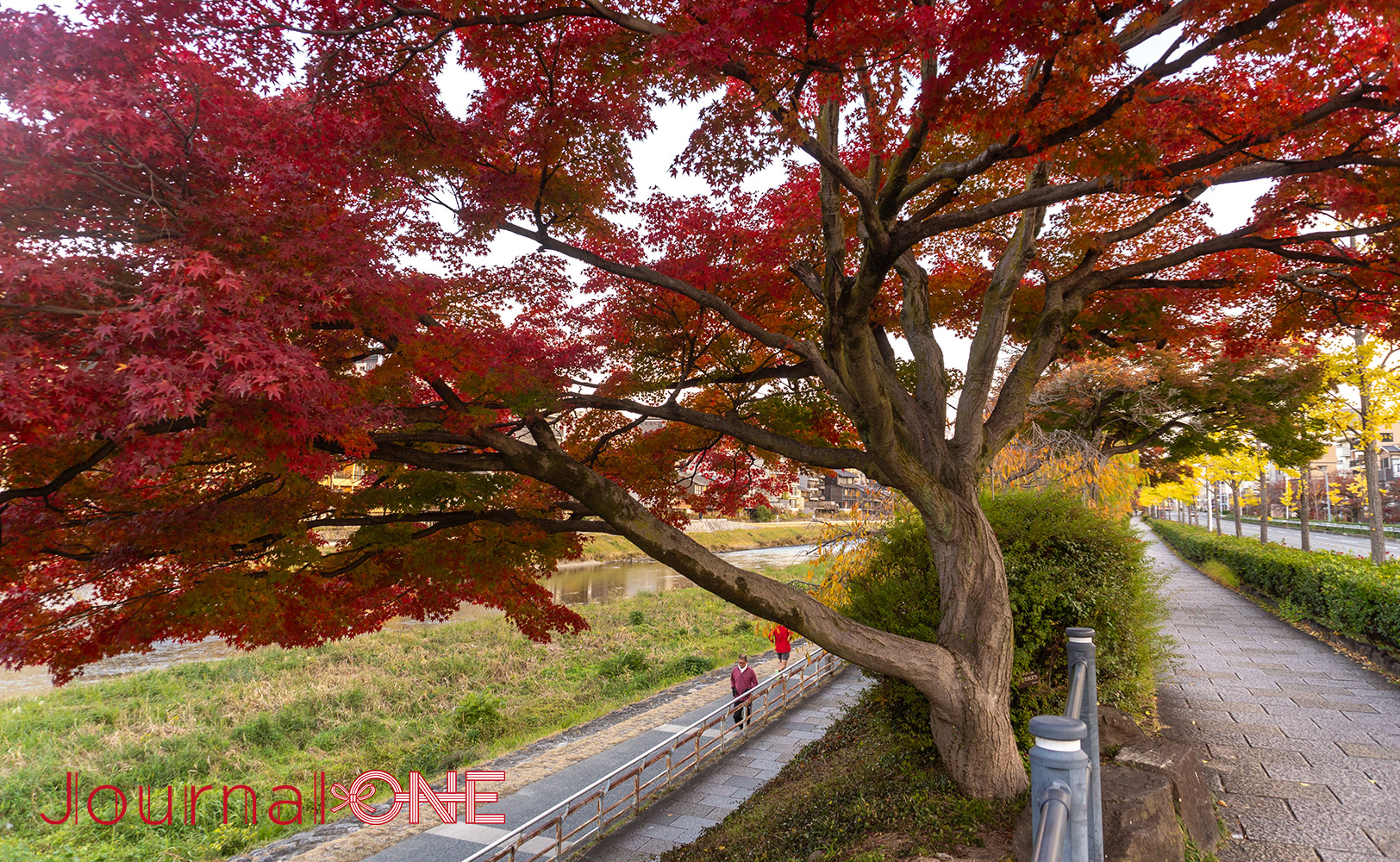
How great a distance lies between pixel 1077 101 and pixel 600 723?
13.3 metres

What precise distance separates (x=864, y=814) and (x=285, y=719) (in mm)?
13149

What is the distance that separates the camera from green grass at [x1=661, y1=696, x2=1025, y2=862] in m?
4.59

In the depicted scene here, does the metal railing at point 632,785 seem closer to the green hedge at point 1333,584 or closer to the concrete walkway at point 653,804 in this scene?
the concrete walkway at point 653,804

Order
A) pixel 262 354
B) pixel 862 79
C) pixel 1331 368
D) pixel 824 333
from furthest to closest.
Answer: pixel 1331 368
pixel 824 333
pixel 862 79
pixel 262 354

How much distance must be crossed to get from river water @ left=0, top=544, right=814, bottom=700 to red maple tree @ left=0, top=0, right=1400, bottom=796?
4.25 m

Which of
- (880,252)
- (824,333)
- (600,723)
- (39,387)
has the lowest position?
(600,723)

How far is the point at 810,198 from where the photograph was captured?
612cm

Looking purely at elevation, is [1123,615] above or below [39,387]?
below

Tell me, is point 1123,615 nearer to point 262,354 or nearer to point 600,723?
point 262,354

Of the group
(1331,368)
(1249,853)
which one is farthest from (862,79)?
(1331,368)

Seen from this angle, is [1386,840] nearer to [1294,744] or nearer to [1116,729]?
[1116,729]

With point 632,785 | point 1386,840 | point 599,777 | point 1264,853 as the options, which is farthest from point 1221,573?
point 599,777

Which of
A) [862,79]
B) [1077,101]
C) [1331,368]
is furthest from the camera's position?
[1331,368]

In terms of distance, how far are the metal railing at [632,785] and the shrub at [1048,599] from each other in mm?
3442
